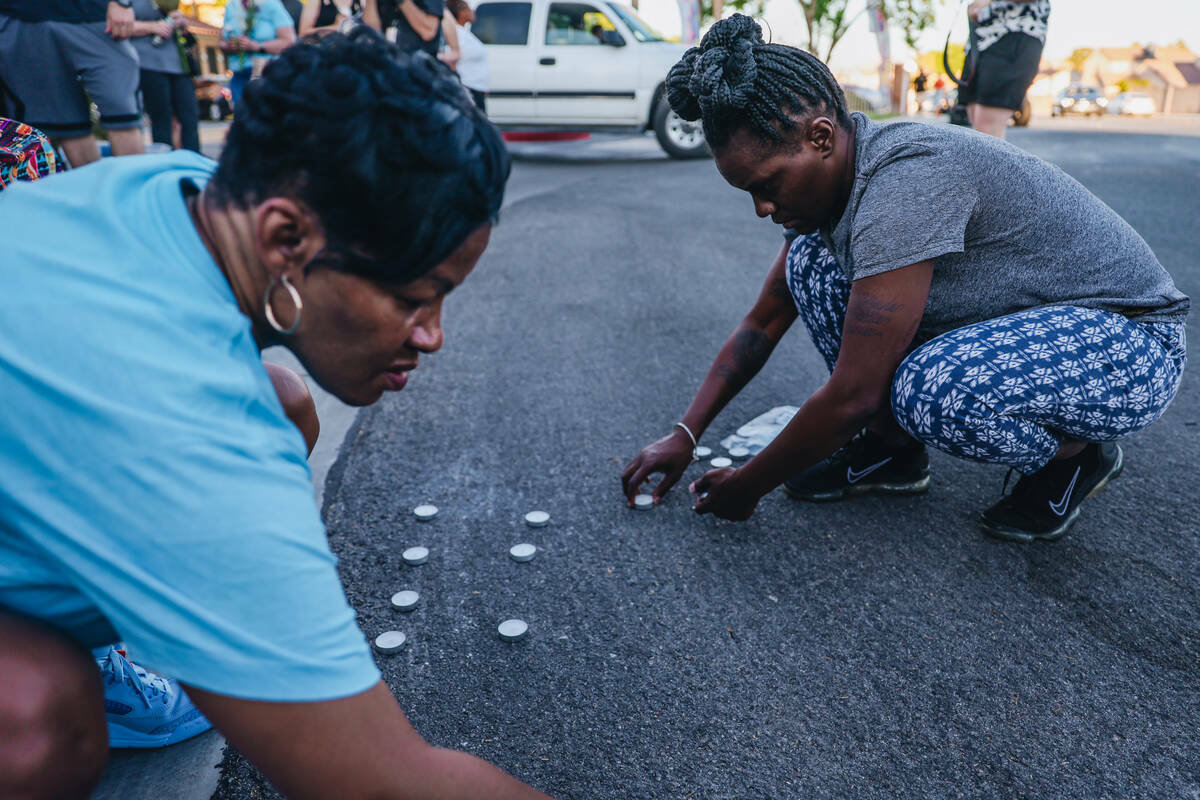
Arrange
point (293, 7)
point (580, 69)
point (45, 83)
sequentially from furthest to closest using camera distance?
point (580, 69) → point (293, 7) → point (45, 83)

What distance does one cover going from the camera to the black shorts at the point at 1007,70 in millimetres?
5168

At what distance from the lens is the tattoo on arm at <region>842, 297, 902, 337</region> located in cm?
204

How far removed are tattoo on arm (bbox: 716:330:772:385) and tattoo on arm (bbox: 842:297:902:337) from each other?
0.64m

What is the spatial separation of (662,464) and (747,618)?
58cm

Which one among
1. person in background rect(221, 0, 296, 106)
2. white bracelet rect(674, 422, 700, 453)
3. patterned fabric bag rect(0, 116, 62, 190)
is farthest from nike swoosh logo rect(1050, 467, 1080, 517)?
person in background rect(221, 0, 296, 106)

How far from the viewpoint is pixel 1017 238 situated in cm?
219

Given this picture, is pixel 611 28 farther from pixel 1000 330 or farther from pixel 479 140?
pixel 479 140

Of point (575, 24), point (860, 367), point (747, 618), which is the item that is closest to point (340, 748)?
point (747, 618)

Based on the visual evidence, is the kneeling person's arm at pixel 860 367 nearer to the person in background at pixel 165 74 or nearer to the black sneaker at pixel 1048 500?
the black sneaker at pixel 1048 500

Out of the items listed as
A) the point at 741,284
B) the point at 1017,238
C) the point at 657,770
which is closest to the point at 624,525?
the point at 657,770

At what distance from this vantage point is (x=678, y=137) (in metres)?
10.9

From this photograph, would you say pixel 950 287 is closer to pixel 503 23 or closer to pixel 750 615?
pixel 750 615

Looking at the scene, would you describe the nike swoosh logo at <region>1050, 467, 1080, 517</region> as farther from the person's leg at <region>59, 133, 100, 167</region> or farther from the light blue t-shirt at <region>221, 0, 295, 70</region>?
the light blue t-shirt at <region>221, 0, 295, 70</region>

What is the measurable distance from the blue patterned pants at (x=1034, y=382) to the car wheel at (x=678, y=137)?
355 inches
